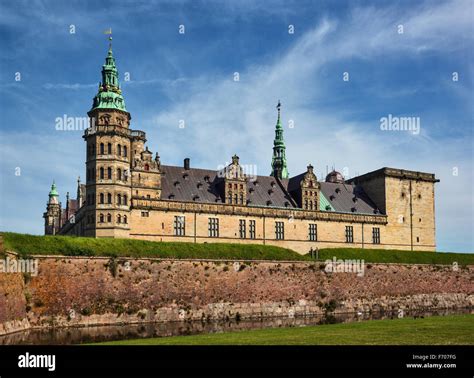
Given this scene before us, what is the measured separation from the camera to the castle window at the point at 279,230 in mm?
61531

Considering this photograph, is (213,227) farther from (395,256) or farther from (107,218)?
(395,256)

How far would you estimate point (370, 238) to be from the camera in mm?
67125

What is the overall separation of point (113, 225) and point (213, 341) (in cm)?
2822

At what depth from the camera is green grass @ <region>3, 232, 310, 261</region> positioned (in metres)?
40.4

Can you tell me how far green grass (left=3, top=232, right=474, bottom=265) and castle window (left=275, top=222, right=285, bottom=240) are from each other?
6.55 m

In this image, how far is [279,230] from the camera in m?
61.7

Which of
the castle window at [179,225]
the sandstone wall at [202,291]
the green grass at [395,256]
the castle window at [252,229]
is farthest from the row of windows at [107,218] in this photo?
the green grass at [395,256]

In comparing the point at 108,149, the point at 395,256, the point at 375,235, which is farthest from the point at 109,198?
the point at 375,235

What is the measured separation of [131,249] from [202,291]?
20.6 ft

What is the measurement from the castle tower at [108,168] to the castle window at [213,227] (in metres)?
8.69

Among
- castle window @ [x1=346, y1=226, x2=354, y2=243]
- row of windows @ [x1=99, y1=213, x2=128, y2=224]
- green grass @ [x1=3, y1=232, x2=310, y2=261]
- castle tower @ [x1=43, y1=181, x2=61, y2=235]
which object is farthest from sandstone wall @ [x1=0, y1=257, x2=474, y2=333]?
castle tower @ [x1=43, y1=181, x2=61, y2=235]

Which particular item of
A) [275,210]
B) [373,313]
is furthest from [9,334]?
[275,210]

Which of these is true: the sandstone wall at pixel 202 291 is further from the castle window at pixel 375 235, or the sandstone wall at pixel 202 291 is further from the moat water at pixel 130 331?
the castle window at pixel 375 235
